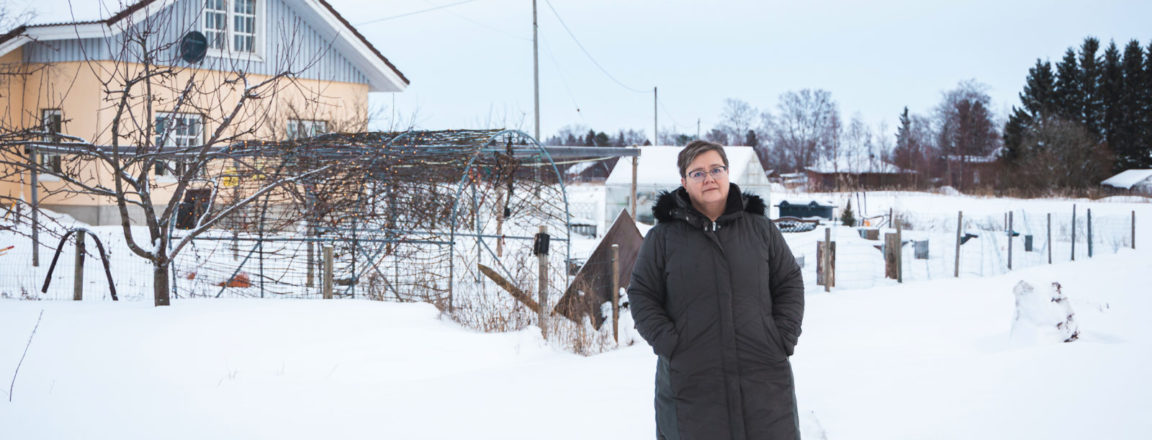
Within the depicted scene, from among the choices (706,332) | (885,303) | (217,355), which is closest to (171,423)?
(217,355)

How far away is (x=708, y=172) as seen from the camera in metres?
3.11

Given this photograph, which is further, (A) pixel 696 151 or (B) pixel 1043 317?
(B) pixel 1043 317

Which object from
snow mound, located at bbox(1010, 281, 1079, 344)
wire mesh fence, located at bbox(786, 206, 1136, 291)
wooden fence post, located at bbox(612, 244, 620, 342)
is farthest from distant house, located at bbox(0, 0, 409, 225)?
snow mound, located at bbox(1010, 281, 1079, 344)

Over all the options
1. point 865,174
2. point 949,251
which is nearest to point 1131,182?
point 865,174

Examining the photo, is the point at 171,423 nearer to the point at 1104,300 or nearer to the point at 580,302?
the point at 580,302

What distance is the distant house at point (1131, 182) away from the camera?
4000 centimetres

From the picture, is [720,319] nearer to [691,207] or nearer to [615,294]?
[691,207]

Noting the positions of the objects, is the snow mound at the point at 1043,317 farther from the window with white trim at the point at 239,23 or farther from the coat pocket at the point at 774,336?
the window with white trim at the point at 239,23

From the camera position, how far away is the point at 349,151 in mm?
10344

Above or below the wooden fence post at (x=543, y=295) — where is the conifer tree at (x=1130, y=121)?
above

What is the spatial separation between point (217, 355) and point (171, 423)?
1611 mm

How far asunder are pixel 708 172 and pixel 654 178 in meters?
24.1

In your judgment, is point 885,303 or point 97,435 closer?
point 97,435

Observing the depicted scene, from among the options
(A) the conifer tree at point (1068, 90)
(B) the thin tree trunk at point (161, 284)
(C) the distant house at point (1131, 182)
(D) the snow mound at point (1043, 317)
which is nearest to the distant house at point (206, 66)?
(B) the thin tree trunk at point (161, 284)
